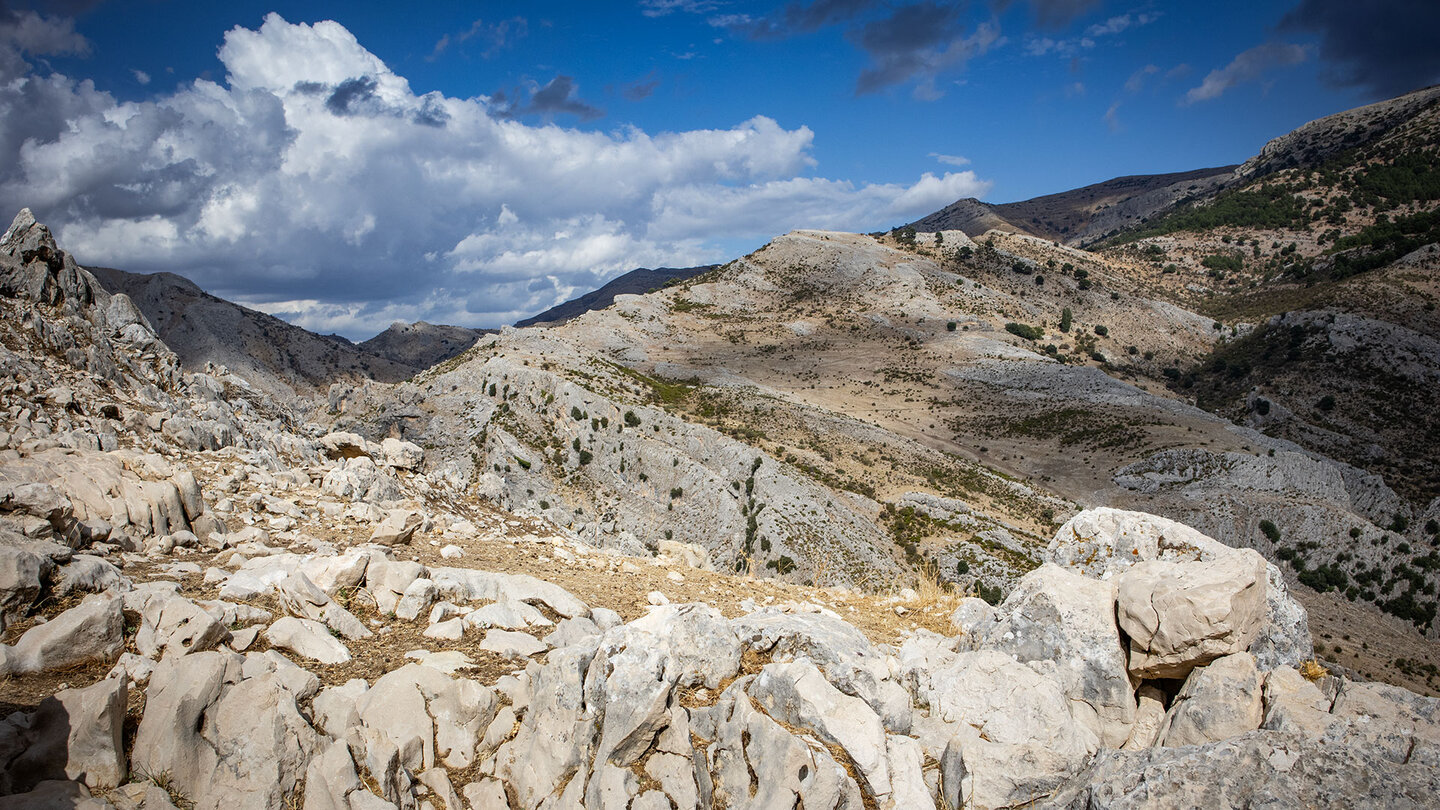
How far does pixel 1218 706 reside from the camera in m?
6.15

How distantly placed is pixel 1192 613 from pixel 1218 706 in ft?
3.13

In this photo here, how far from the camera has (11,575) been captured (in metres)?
6.50

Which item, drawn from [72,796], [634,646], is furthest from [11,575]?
[634,646]

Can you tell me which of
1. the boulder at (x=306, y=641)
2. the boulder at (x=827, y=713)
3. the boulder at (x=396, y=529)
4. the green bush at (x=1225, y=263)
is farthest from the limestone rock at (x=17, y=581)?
the green bush at (x=1225, y=263)

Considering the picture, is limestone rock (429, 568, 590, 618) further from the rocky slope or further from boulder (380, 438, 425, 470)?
boulder (380, 438, 425, 470)

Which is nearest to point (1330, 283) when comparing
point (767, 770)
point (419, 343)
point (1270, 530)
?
point (1270, 530)

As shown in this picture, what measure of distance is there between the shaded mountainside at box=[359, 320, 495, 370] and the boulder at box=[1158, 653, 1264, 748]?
149 meters

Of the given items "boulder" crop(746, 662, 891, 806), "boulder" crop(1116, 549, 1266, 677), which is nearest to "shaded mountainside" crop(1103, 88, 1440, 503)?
"boulder" crop(1116, 549, 1266, 677)

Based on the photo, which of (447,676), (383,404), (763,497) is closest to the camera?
(447,676)

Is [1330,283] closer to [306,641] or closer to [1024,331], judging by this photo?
[1024,331]

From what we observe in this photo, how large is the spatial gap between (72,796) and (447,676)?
2875mm

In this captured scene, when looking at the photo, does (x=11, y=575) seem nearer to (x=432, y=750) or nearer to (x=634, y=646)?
(x=432, y=750)

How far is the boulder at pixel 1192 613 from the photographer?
21.6 feet

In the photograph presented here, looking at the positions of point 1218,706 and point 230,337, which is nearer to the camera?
point 1218,706
